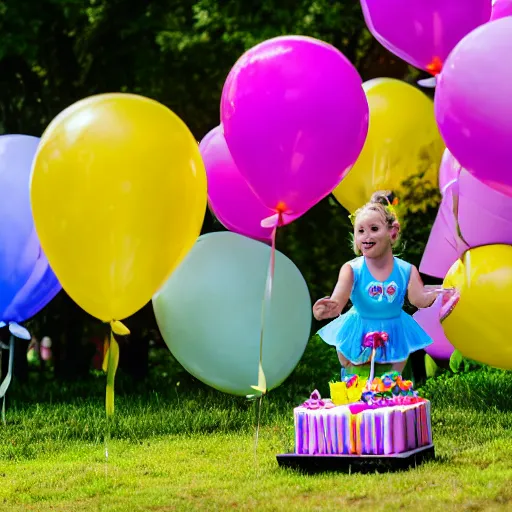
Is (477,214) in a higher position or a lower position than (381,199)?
lower

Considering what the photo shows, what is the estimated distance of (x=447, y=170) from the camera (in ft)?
19.5

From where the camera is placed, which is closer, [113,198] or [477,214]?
[113,198]

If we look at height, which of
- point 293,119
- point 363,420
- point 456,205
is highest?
point 293,119

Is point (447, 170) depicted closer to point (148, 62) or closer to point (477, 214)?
point (477, 214)

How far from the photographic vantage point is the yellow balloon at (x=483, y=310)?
5.20 meters

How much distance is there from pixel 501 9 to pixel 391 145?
0.94 m

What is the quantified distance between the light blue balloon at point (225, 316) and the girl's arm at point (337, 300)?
0.47 meters

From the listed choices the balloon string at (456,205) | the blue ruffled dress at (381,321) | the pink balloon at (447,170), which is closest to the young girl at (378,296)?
the blue ruffled dress at (381,321)

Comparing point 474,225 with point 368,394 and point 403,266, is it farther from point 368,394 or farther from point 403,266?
point 368,394

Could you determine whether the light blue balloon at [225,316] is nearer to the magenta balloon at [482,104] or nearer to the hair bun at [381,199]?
the hair bun at [381,199]

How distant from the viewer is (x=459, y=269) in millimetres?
5391

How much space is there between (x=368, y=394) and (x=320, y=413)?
25 centimetres

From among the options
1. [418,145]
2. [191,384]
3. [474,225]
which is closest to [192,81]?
[191,384]

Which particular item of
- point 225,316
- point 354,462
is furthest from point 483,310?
point 225,316
